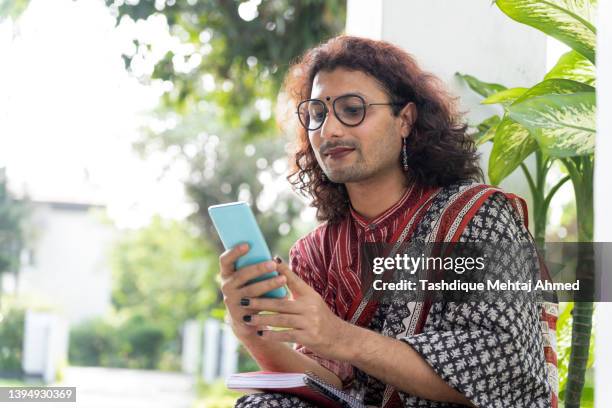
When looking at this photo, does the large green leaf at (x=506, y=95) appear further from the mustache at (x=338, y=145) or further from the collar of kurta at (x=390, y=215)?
the mustache at (x=338, y=145)

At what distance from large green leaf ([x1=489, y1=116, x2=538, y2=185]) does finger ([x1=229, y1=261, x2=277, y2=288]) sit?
2.53 feet

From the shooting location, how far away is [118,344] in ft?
66.7

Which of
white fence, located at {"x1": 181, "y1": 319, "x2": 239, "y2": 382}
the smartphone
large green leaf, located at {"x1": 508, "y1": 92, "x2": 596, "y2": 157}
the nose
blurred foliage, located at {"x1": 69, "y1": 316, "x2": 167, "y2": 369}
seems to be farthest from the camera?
blurred foliage, located at {"x1": 69, "y1": 316, "x2": 167, "y2": 369}

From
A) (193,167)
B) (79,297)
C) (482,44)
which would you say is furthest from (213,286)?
(482,44)

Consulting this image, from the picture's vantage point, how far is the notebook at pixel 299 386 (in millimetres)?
1771

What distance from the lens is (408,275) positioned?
6.34 feet

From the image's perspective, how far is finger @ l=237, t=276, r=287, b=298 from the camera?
165 cm

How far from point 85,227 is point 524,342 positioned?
24246 mm

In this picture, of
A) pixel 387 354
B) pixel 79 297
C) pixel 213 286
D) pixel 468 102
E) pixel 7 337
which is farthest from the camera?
pixel 79 297

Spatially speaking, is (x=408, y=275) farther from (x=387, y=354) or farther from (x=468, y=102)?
(x=468, y=102)

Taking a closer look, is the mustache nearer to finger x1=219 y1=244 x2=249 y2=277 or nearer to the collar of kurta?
the collar of kurta

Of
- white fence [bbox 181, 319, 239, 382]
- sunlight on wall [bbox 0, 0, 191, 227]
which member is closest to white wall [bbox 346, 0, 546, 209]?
sunlight on wall [bbox 0, 0, 191, 227]

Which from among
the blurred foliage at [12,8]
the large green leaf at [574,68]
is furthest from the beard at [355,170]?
the blurred foliage at [12,8]

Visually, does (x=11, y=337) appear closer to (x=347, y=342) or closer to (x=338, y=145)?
(x=338, y=145)
